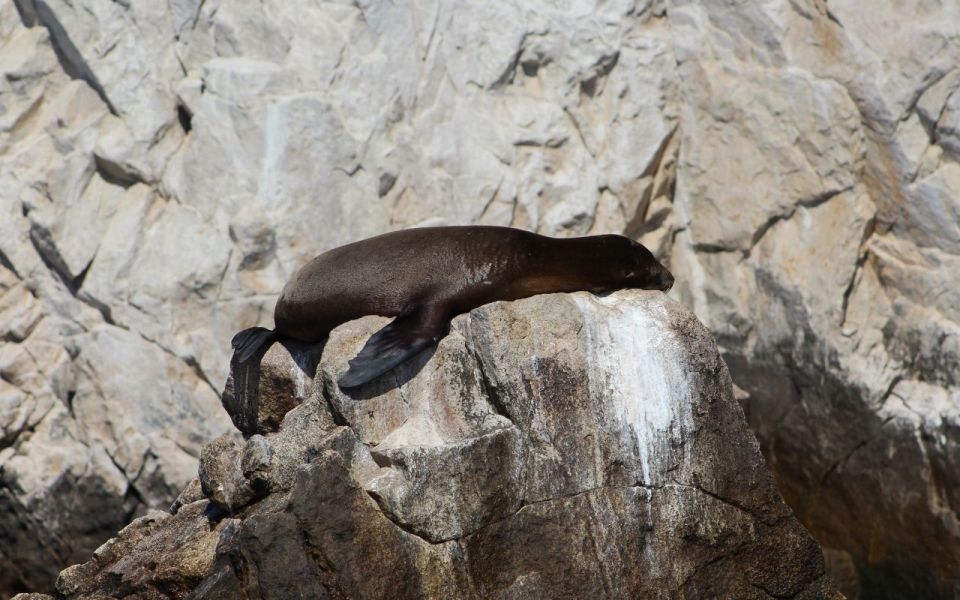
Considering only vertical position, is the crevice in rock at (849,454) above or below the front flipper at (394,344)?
below

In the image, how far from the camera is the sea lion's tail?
7.39 m

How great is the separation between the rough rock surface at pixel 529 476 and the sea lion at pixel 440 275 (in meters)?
0.40

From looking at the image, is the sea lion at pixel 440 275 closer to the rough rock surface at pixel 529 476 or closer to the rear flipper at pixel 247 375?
the rear flipper at pixel 247 375

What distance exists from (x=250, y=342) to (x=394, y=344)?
1363 millimetres

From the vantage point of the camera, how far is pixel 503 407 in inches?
253

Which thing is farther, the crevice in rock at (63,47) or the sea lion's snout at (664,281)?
the crevice in rock at (63,47)

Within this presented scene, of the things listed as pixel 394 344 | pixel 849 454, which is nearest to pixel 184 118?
pixel 394 344

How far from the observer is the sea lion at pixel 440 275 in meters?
7.06

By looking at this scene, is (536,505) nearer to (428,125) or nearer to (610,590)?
(610,590)

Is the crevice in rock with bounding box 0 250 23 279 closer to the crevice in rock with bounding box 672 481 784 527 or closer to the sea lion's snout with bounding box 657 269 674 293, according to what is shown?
the sea lion's snout with bounding box 657 269 674 293

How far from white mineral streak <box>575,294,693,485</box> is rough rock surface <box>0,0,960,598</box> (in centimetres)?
433

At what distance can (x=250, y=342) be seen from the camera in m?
7.48

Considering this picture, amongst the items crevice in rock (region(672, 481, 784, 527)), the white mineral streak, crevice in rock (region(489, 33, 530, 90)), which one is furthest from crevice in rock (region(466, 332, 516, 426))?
crevice in rock (region(489, 33, 530, 90))

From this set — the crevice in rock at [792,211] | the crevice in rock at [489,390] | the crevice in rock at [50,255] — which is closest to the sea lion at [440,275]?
the crevice in rock at [489,390]
